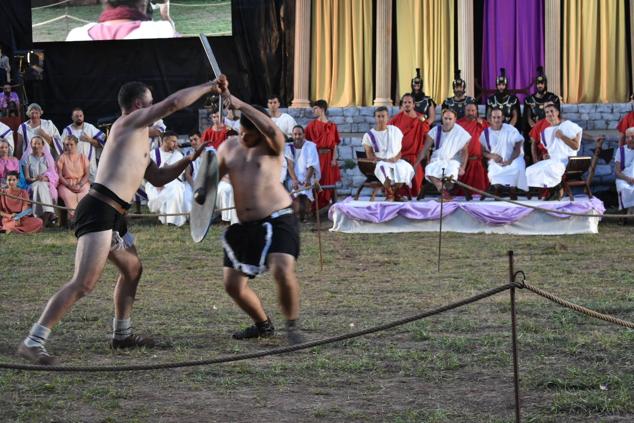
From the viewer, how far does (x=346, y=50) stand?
1673 cm

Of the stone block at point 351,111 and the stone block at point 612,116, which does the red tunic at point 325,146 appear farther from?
the stone block at point 612,116

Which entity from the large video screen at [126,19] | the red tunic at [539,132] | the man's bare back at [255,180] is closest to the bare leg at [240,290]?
the man's bare back at [255,180]

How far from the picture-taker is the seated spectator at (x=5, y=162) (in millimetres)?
13602

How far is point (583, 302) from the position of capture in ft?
25.0

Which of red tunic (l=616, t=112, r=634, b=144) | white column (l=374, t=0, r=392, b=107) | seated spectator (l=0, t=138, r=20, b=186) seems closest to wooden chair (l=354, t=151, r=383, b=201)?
white column (l=374, t=0, r=392, b=107)

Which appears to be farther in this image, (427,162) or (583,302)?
(427,162)

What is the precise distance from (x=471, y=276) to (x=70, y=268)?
366cm

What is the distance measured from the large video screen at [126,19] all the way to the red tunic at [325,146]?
3191 mm

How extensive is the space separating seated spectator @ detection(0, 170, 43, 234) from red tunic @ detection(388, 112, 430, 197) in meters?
4.67

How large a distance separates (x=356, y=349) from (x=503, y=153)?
8258 millimetres

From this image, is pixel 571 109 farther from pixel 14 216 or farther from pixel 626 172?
pixel 14 216

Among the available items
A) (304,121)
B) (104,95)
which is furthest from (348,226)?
(104,95)

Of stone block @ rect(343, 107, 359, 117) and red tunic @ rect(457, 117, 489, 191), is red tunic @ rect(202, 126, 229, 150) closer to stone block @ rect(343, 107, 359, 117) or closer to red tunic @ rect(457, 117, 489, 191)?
stone block @ rect(343, 107, 359, 117)

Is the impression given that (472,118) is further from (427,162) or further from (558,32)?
(558,32)
